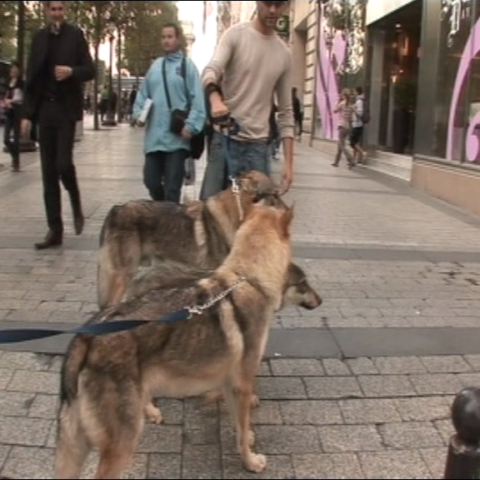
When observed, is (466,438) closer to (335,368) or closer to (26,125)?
(335,368)

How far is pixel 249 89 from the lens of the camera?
4770 mm

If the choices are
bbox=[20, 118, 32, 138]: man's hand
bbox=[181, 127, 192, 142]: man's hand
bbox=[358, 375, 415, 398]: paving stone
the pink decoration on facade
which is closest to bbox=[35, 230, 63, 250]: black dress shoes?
bbox=[20, 118, 32, 138]: man's hand

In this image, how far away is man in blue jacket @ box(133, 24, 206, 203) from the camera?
5746 millimetres

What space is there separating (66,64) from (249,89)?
2828mm

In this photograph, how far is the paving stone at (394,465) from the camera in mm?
Answer: 3021

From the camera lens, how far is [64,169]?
22.7 feet

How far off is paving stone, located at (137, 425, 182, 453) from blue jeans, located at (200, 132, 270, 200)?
75.9 inches

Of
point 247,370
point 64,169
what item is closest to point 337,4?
point 64,169

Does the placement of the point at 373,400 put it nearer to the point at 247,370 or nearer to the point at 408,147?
the point at 247,370

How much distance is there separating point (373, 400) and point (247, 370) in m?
1.19

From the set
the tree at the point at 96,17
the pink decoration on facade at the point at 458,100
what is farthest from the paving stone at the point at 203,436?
the tree at the point at 96,17

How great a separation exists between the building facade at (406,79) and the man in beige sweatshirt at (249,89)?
657 centimetres

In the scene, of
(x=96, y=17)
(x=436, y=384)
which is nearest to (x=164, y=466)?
(x=436, y=384)

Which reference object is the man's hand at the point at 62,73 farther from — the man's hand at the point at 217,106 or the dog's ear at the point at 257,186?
the dog's ear at the point at 257,186
